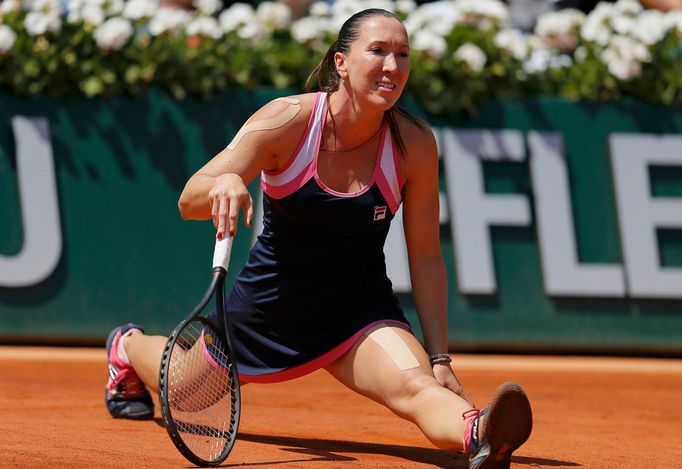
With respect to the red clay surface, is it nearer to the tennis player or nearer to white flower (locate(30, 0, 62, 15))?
the tennis player

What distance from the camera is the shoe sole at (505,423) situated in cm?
368

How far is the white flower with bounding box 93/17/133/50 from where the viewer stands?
797 centimetres

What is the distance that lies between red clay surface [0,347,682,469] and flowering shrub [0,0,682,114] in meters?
1.69

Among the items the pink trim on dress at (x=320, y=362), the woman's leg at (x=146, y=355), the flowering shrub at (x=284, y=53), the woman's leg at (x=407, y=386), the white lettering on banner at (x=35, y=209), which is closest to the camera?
the woman's leg at (x=407, y=386)

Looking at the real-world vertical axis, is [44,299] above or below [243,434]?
above

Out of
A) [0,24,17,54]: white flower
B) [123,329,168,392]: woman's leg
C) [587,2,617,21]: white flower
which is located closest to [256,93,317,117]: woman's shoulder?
[123,329,168,392]: woman's leg

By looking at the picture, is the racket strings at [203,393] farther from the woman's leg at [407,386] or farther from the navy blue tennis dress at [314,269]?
the woman's leg at [407,386]

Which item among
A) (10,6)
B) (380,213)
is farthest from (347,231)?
(10,6)

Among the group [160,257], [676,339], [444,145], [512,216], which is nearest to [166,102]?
[160,257]

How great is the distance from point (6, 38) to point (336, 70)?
4042 millimetres

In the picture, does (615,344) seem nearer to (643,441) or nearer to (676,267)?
(676,267)

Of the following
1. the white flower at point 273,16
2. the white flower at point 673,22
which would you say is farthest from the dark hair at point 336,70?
the white flower at point 673,22

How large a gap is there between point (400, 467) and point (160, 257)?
158 inches

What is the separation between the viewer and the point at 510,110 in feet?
26.8
